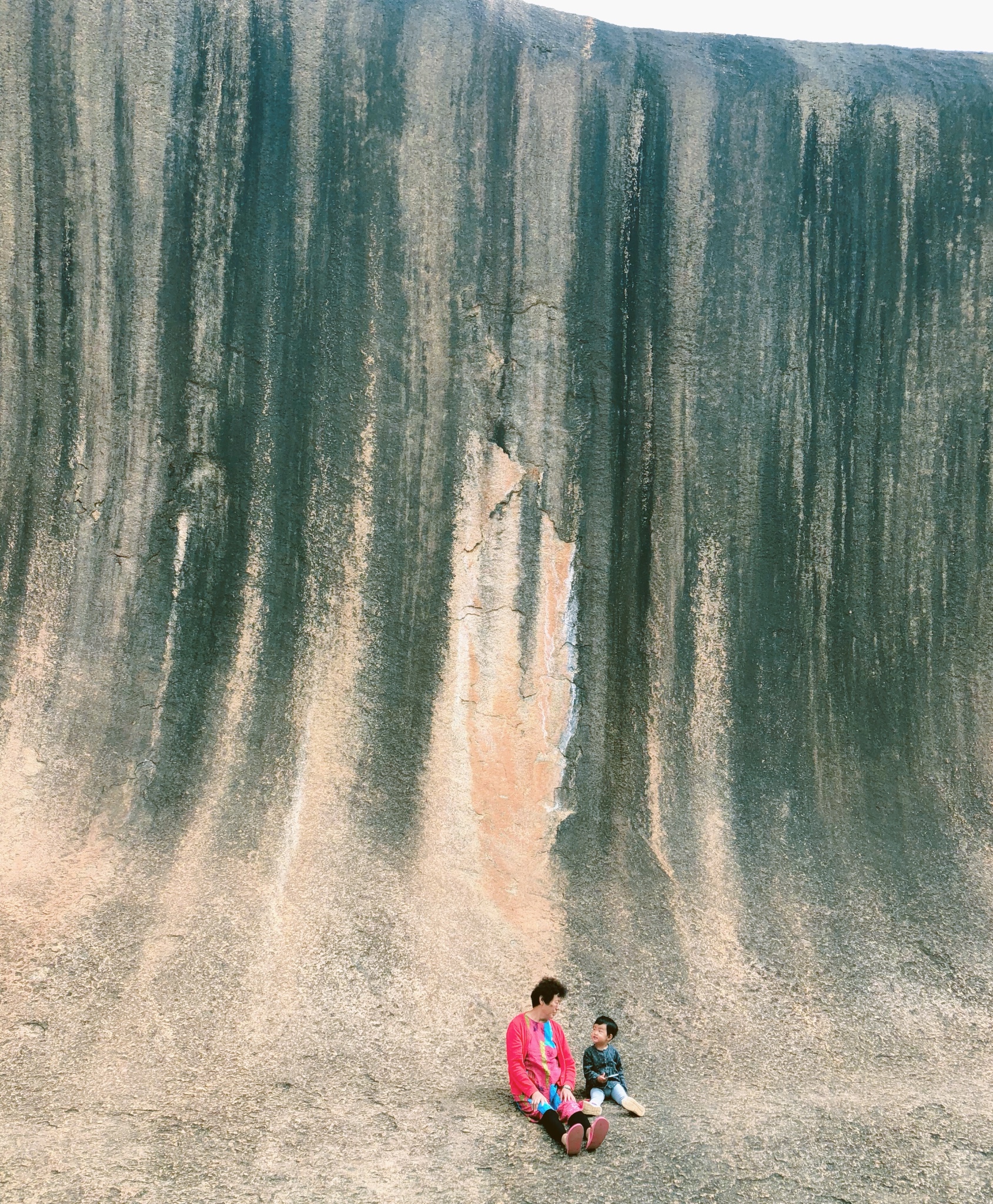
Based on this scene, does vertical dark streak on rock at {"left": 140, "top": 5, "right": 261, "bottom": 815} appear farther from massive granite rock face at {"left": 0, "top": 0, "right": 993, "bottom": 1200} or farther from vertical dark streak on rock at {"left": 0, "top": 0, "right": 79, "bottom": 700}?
vertical dark streak on rock at {"left": 0, "top": 0, "right": 79, "bottom": 700}

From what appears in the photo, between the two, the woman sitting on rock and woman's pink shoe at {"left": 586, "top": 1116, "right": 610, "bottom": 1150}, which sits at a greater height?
the woman sitting on rock

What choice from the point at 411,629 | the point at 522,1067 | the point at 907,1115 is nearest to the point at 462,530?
the point at 411,629

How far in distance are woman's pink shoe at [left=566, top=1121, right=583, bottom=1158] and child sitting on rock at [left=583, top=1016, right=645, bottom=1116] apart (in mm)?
549

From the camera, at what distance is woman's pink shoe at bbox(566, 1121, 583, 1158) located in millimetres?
3967

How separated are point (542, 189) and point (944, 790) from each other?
14.0ft

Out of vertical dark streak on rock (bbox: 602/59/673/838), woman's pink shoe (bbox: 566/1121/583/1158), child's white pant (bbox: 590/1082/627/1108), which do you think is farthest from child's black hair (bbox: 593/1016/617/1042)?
vertical dark streak on rock (bbox: 602/59/673/838)

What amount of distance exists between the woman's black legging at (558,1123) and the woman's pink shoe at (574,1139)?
42 mm

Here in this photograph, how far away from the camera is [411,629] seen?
6.25 meters

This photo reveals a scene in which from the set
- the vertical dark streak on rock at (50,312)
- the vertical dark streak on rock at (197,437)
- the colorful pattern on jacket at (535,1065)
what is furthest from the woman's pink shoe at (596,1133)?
the vertical dark streak on rock at (50,312)

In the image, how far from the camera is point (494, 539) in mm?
6406

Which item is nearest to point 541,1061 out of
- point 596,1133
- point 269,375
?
point 596,1133

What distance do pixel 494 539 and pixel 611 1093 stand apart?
10.1 ft

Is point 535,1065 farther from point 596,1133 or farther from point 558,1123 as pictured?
point 596,1133

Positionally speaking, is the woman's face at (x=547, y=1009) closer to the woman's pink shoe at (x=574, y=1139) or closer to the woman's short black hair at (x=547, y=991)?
the woman's short black hair at (x=547, y=991)
